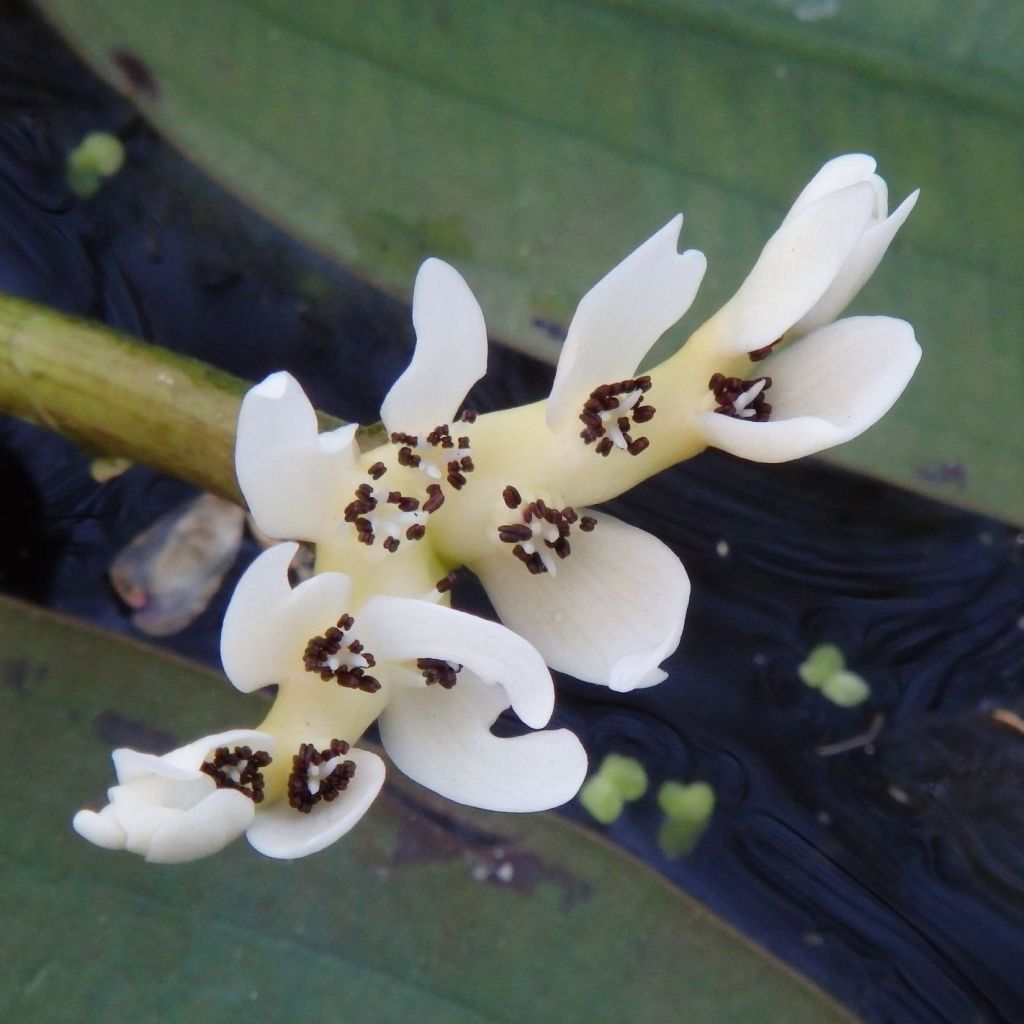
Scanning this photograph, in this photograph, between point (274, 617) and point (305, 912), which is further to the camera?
point (305, 912)

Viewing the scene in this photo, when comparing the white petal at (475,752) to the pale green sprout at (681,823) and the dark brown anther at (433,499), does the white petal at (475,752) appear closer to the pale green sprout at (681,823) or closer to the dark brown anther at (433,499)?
the dark brown anther at (433,499)

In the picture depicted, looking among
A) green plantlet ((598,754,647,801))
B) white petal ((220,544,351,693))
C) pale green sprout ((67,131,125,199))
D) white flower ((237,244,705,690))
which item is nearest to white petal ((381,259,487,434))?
white flower ((237,244,705,690))

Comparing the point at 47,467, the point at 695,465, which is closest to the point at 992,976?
the point at 695,465

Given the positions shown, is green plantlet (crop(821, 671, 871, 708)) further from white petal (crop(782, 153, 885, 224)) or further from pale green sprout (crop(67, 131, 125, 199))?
pale green sprout (crop(67, 131, 125, 199))

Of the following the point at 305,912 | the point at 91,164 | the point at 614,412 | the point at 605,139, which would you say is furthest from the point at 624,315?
the point at 91,164

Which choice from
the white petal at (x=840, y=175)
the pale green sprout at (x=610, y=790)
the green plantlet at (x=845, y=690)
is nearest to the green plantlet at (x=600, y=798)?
the pale green sprout at (x=610, y=790)

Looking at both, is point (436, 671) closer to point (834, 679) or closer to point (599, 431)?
point (599, 431)
